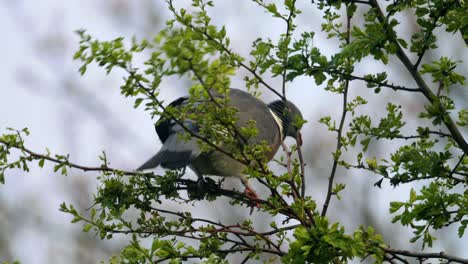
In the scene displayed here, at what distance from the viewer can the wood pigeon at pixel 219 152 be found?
5.57 metres

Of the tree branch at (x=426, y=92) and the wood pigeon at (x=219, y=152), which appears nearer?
the tree branch at (x=426, y=92)

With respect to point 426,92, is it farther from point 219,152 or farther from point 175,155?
point 219,152

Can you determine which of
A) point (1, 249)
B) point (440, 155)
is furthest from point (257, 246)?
point (1, 249)

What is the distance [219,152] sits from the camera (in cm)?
610

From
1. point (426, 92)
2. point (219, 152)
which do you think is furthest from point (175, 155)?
point (426, 92)

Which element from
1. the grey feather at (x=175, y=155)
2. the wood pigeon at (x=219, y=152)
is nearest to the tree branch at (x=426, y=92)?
the wood pigeon at (x=219, y=152)

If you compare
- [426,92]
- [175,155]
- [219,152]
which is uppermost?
[219,152]

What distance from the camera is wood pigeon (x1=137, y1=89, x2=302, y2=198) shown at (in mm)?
5570

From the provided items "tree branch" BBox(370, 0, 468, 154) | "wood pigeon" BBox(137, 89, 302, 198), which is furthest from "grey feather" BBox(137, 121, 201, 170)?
"tree branch" BBox(370, 0, 468, 154)

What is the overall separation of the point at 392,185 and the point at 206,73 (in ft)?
4.32

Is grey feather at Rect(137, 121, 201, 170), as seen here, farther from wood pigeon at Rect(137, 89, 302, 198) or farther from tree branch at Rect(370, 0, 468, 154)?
tree branch at Rect(370, 0, 468, 154)

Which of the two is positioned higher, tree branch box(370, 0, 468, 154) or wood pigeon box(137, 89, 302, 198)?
wood pigeon box(137, 89, 302, 198)

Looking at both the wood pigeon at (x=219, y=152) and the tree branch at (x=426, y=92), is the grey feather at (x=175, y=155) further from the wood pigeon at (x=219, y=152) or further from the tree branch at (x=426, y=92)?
the tree branch at (x=426, y=92)

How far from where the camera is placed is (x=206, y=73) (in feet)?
10.3
